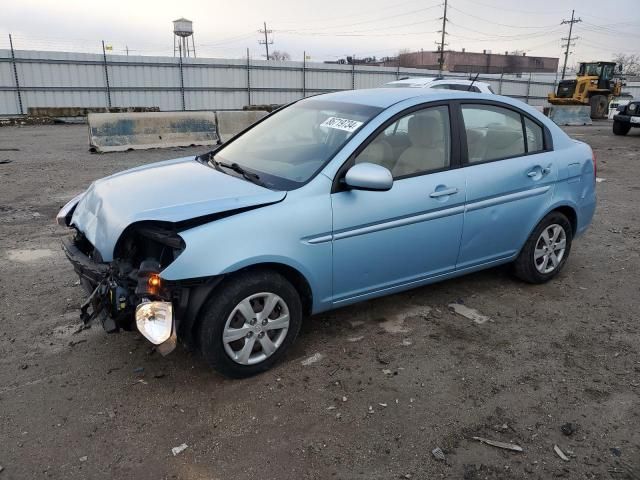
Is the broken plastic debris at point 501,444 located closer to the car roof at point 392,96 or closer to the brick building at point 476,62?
the car roof at point 392,96

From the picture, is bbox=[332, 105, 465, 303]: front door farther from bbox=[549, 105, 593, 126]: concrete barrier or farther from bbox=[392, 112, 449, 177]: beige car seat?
bbox=[549, 105, 593, 126]: concrete barrier

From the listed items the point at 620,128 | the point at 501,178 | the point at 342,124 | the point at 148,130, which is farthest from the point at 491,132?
the point at 620,128

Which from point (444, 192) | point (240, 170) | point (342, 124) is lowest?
point (444, 192)

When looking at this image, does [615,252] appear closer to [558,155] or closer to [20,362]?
[558,155]

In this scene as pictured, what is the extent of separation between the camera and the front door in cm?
335

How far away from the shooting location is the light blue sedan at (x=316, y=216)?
289cm

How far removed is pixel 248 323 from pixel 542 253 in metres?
2.86

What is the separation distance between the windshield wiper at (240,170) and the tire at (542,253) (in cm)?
246

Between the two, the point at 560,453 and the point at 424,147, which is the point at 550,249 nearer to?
the point at 424,147

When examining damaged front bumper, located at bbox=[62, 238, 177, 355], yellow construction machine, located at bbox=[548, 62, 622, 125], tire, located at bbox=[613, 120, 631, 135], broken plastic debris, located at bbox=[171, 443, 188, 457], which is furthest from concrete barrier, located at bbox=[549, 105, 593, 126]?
broken plastic debris, located at bbox=[171, 443, 188, 457]

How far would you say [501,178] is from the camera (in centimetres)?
404

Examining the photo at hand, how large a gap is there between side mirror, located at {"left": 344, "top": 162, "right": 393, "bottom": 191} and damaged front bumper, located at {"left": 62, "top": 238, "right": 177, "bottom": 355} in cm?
126

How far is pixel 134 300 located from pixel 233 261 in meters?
0.59

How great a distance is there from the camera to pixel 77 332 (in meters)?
3.72
